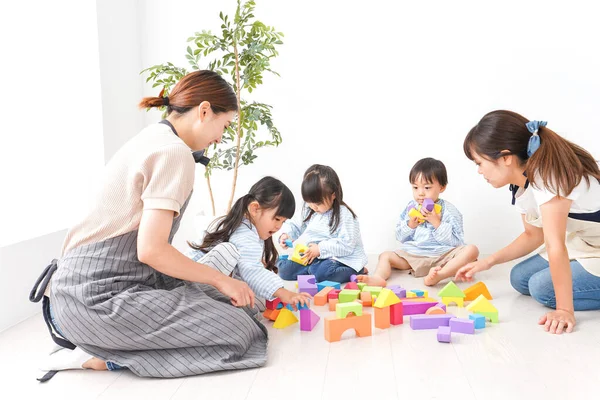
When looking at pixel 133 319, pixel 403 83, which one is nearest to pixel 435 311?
pixel 133 319

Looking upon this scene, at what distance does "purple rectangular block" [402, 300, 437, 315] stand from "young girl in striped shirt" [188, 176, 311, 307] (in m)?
0.37

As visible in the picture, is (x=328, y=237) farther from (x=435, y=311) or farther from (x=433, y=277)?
(x=435, y=311)

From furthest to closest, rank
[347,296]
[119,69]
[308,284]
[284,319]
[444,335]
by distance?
[119,69]
[308,284]
[347,296]
[284,319]
[444,335]

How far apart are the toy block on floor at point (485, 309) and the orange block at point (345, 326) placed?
16.7 inches

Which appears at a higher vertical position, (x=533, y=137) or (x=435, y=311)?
(x=533, y=137)

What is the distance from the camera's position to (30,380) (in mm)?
1817

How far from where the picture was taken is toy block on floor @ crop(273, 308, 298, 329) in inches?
88.2

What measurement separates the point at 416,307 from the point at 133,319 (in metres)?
1.07

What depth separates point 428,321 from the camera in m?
2.17

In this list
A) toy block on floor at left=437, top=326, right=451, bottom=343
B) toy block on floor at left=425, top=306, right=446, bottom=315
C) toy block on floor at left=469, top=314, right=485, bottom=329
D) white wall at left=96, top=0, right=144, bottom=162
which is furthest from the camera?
white wall at left=96, top=0, right=144, bottom=162

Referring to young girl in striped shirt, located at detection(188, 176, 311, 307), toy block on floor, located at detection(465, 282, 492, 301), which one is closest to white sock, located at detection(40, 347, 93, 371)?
young girl in striped shirt, located at detection(188, 176, 311, 307)

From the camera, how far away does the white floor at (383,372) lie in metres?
1.64

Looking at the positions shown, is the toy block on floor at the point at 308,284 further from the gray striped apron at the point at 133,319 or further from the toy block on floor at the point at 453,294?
the gray striped apron at the point at 133,319

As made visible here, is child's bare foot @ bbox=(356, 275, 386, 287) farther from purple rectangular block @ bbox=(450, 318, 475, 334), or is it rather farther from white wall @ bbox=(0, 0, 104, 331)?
white wall @ bbox=(0, 0, 104, 331)
